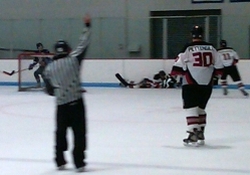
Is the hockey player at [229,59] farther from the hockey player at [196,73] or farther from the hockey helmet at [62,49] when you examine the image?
the hockey helmet at [62,49]

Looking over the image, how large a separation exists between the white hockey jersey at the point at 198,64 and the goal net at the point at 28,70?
9048 millimetres

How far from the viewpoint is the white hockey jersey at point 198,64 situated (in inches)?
229

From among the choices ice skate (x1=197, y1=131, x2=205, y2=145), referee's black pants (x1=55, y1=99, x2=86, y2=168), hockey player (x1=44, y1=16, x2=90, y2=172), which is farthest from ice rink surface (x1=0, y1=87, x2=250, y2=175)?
hockey player (x1=44, y1=16, x2=90, y2=172)

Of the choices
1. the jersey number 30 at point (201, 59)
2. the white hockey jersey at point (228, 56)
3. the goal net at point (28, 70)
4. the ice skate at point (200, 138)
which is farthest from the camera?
the goal net at point (28, 70)

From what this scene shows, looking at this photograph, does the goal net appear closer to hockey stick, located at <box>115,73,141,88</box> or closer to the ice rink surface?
hockey stick, located at <box>115,73,141,88</box>

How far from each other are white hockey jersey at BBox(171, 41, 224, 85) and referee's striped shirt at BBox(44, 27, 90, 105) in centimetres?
155

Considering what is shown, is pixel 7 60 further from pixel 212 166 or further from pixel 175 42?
pixel 212 166

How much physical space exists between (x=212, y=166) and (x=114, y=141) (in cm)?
168

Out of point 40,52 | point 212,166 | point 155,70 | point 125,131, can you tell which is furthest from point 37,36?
point 212,166

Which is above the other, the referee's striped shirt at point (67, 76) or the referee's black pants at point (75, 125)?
the referee's striped shirt at point (67, 76)

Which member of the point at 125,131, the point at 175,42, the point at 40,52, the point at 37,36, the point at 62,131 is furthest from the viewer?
the point at 37,36

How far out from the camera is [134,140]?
632cm

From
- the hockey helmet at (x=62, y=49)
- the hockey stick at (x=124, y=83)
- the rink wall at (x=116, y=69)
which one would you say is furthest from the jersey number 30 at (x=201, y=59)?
the rink wall at (x=116, y=69)

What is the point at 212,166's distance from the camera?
484 centimetres
